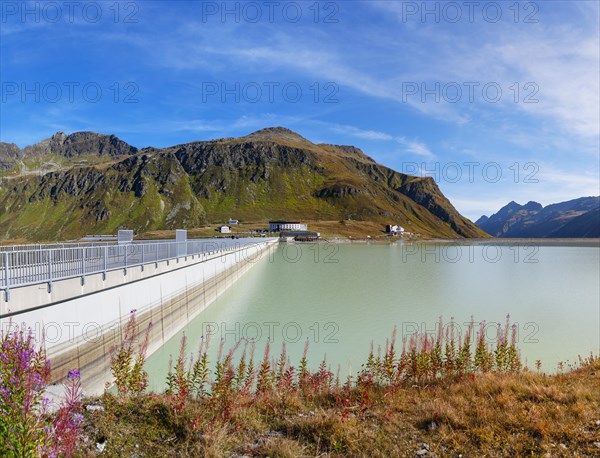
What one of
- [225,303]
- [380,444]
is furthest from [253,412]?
[225,303]

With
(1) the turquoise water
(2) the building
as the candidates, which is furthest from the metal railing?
(2) the building

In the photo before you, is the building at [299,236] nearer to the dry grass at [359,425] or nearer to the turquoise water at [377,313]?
the turquoise water at [377,313]

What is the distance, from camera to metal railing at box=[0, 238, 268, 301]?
12.5m

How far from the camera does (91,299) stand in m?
15.0

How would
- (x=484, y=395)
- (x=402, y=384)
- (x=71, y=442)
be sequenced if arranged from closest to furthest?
(x=71, y=442)
(x=484, y=395)
(x=402, y=384)

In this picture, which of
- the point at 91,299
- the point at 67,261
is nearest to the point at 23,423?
the point at 91,299

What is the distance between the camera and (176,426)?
A: 6590 mm

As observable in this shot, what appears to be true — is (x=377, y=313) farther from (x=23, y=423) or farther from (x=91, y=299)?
(x=23, y=423)

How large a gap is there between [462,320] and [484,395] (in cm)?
1924

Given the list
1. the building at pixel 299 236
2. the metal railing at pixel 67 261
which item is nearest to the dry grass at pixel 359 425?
the metal railing at pixel 67 261

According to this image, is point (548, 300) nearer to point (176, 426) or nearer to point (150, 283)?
point (150, 283)

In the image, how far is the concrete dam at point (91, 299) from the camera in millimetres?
11844

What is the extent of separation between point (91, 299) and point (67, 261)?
231 centimetres

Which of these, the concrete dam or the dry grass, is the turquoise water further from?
the dry grass
